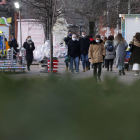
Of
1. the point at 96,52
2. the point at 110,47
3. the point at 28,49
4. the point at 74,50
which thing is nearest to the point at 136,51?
the point at 96,52

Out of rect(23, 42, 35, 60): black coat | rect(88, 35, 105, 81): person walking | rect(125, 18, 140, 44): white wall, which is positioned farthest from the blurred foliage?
rect(125, 18, 140, 44): white wall

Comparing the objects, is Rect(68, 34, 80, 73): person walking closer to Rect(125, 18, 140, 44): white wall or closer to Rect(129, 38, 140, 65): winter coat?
Rect(129, 38, 140, 65): winter coat

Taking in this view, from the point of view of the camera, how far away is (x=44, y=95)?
89.8 inches

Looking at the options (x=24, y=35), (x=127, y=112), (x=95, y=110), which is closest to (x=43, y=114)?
(x=95, y=110)

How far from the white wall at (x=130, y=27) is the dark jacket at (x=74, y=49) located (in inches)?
172

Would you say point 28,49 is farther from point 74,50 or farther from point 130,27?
point 130,27

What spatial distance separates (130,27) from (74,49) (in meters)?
4.81

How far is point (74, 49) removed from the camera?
642 inches

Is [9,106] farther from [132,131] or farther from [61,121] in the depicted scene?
[132,131]

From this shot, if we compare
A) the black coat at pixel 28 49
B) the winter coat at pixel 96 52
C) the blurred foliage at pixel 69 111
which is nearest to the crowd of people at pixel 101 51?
the winter coat at pixel 96 52

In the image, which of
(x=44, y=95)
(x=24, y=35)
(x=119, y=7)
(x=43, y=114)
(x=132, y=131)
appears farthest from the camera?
(x=119, y=7)

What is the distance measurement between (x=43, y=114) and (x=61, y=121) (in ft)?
0.43

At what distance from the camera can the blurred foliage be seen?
198cm

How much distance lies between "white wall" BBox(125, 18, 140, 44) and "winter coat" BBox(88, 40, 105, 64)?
7.06 metres
